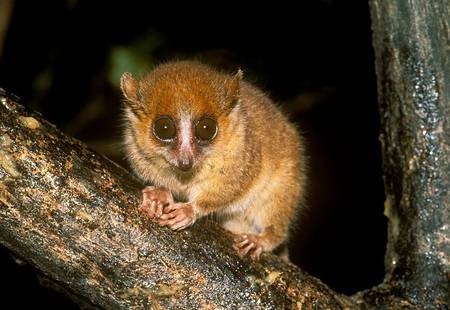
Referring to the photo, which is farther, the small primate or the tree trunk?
the small primate

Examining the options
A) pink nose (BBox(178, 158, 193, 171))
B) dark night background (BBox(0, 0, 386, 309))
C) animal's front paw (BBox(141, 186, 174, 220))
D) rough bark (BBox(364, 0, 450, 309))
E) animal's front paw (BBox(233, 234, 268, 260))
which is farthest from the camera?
dark night background (BBox(0, 0, 386, 309))

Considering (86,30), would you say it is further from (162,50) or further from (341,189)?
(341,189)

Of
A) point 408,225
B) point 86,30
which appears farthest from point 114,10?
point 408,225

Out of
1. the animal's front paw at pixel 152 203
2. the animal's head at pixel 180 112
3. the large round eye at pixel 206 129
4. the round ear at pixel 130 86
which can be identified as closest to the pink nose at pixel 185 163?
the animal's head at pixel 180 112

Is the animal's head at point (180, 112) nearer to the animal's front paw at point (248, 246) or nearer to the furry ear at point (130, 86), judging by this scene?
the furry ear at point (130, 86)

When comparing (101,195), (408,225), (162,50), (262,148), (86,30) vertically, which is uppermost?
(86,30)

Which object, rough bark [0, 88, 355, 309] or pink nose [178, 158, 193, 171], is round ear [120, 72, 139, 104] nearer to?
pink nose [178, 158, 193, 171]

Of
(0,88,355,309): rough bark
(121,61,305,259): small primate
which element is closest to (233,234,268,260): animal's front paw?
(121,61,305,259): small primate

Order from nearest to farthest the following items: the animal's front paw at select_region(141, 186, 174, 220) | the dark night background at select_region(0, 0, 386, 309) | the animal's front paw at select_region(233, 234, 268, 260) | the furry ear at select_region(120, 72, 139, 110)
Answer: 1. the animal's front paw at select_region(141, 186, 174, 220)
2. the animal's front paw at select_region(233, 234, 268, 260)
3. the furry ear at select_region(120, 72, 139, 110)
4. the dark night background at select_region(0, 0, 386, 309)
